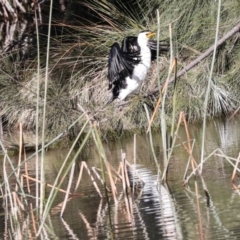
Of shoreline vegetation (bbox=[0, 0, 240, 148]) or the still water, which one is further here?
shoreline vegetation (bbox=[0, 0, 240, 148])

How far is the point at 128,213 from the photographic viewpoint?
4387mm

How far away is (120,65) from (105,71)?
1213mm

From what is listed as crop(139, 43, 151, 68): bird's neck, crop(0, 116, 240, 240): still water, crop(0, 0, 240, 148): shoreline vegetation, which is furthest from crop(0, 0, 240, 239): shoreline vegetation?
crop(0, 116, 240, 240): still water

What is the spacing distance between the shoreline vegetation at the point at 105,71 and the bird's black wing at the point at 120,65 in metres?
0.24

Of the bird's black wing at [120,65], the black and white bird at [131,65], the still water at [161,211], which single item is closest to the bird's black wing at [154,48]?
the black and white bird at [131,65]

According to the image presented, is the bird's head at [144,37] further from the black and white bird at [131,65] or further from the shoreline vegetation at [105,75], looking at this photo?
the shoreline vegetation at [105,75]

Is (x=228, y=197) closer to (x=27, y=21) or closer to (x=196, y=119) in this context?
(x=196, y=119)

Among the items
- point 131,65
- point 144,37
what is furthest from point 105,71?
point 131,65

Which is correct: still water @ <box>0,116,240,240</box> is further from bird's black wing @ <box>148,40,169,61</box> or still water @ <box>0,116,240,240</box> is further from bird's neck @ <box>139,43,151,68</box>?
bird's black wing @ <box>148,40,169,61</box>

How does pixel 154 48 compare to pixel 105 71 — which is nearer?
pixel 154 48

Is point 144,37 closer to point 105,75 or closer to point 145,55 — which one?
point 145,55

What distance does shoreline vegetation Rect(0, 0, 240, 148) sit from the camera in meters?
7.41

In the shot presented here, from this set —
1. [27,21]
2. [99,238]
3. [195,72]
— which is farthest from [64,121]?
[27,21]

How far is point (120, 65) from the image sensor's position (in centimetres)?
666
